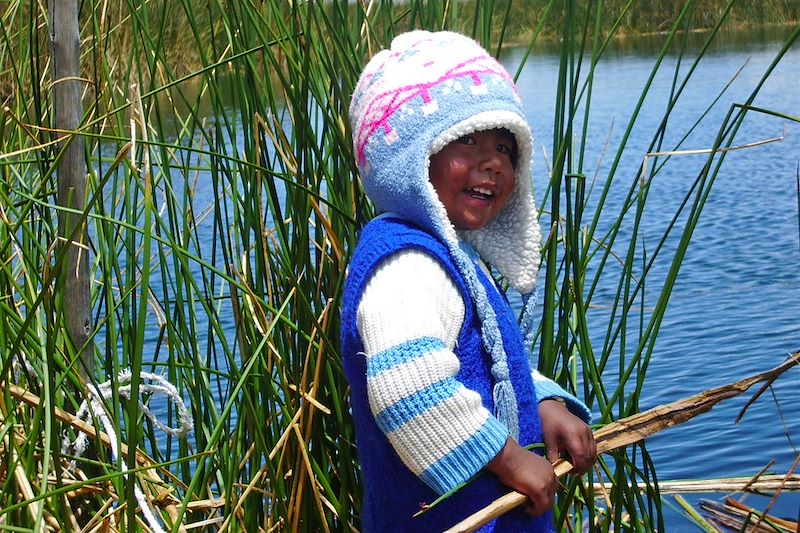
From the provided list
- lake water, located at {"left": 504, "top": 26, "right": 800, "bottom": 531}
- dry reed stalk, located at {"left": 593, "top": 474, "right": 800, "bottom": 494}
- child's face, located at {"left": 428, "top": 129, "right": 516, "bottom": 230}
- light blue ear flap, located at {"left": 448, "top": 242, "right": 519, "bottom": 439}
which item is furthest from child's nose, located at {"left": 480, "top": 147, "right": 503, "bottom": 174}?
dry reed stalk, located at {"left": 593, "top": 474, "right": 800, "bottom": 494}

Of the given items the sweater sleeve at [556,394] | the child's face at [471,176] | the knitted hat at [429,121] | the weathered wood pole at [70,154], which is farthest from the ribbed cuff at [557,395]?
the weathered wood pole at [70,154]

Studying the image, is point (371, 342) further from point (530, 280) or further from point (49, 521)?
point (49, 521)

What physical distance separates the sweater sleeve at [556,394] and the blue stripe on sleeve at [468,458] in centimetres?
22

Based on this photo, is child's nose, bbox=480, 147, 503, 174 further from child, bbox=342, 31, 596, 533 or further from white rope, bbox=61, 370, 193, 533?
white rope, bbox=61, 370, 193, 533

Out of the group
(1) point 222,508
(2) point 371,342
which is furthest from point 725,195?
(2) point 371,342

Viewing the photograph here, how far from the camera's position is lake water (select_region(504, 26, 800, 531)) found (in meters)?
3.26

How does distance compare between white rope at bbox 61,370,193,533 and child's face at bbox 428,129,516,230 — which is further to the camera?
white rope at bbox 61,370,193,533

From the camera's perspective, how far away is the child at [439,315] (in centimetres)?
140

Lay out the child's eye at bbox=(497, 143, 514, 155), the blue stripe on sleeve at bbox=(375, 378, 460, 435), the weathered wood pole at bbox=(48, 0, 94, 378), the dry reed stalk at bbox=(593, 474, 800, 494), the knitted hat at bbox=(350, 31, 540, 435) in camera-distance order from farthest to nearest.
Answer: the dry reed stalk at bbox=(593, 474, 800, 494) → the weathered wood pole at bbox=(48, 0, 94, 378) → the child's eye at bbox=(497, 143, 514, 155) → the knitted hat at bbox=(350, 31, 540, 435) → the blue stripe on sleeve at bbox=(375, 378, 460, 435)

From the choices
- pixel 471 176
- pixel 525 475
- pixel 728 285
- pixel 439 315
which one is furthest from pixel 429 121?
pixel 728 285

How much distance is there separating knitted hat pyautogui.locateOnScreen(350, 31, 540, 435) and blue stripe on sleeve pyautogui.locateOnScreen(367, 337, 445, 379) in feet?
0.42

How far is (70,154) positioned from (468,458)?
761 millimetres

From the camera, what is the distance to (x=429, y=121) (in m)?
1.48

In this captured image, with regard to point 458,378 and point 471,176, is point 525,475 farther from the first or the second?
point 471,176
